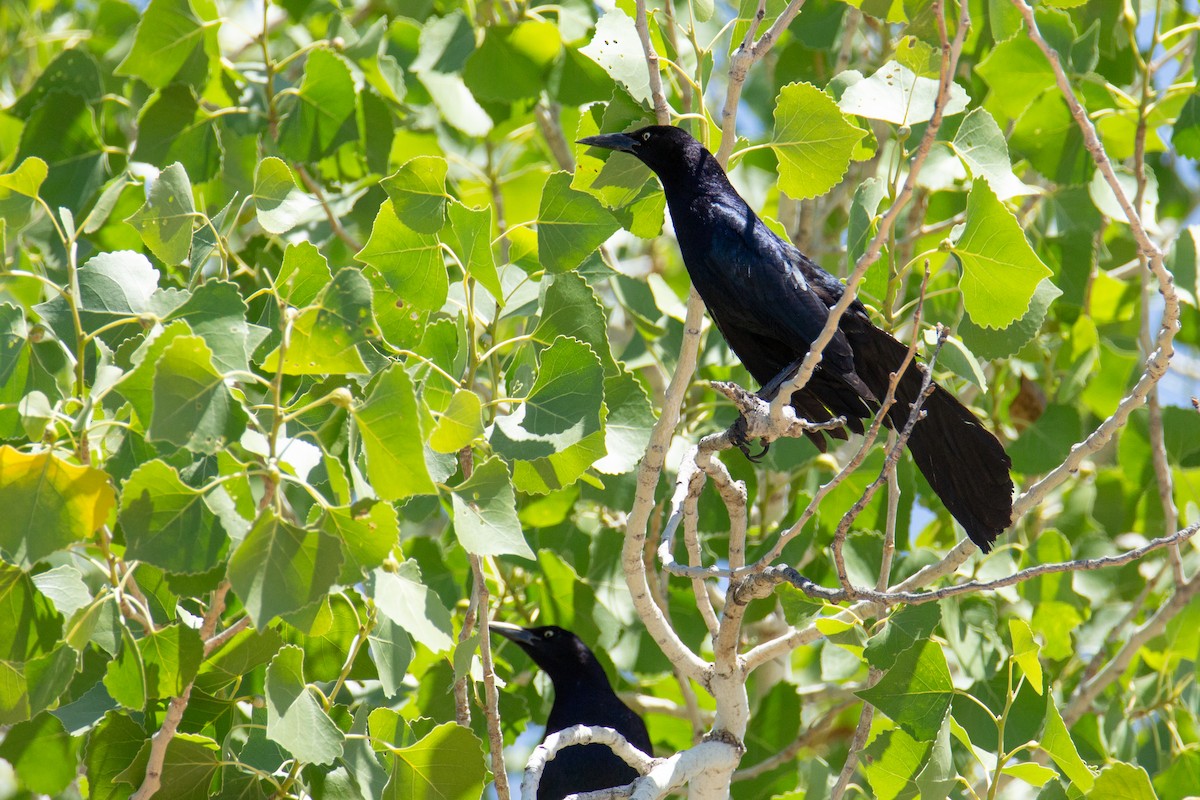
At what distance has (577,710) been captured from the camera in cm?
357

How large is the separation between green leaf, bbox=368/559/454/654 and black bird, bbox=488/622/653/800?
4.21 feet

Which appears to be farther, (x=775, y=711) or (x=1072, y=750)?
(x=775, y=711)

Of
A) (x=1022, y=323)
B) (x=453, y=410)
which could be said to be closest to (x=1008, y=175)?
(x=1022, y=323)

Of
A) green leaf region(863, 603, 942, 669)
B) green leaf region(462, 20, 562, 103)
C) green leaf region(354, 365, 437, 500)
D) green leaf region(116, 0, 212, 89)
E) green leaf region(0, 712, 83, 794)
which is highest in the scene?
green leaf region(116, 0, 212, 89)

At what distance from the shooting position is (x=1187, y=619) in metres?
3.30

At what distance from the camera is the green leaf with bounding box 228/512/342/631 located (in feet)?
5.50

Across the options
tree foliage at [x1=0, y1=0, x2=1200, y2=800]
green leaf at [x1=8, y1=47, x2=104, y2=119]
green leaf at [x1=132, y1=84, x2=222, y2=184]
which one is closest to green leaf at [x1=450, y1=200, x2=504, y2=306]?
tree foliage at [x1=0, y1=0, x2=1200, y2=800]

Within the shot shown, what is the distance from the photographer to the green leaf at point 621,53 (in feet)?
8.51

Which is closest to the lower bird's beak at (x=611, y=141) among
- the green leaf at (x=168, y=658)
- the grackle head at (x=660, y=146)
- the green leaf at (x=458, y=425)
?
the grackle head at (x=660, y=146)

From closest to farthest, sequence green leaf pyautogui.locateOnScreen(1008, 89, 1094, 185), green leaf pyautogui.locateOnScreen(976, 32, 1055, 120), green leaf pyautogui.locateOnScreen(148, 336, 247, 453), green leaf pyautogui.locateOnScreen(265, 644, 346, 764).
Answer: green leaf pyautogui.locateOnScreen(148, 336, 247, 453), green leaf pyautogui.locateOnScreen(265, 644, 346, 764), green leaf pyautogui.locateOnScreen(976, 32, 1055, 120), green leaf pyautogui.locateOnScreen(1008, 89, 1094, 185)

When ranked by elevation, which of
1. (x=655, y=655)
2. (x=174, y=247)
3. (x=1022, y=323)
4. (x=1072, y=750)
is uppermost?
(x=174, y=247)

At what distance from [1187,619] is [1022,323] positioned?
1216 mm

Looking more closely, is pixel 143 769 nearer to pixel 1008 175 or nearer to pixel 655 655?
pixel 655 655

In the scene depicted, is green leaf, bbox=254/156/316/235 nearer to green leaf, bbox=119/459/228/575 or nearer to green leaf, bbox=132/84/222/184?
green leaf, bbox=119/459/228/575
